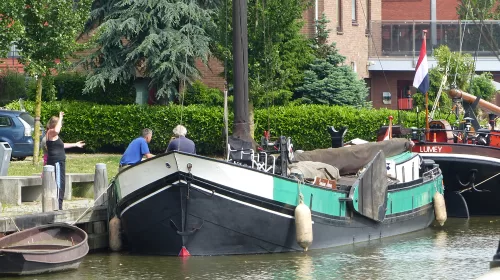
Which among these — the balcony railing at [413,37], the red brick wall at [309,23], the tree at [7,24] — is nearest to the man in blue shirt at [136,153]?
the tree at [7,24]

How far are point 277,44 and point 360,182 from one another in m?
13.0

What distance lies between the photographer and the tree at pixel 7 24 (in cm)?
2387

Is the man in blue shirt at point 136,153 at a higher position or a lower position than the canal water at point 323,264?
higher

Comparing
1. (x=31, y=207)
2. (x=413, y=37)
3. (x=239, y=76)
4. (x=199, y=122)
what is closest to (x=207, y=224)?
(x=239, y=76)

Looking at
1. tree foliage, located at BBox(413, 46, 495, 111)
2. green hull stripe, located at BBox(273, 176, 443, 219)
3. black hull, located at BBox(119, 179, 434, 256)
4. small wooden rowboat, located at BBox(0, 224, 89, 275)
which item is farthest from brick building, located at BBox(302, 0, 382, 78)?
small wooden rowboat, located at BBox(0, 224, 89, 275)

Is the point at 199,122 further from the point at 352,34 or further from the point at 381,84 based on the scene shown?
the point at 381,84

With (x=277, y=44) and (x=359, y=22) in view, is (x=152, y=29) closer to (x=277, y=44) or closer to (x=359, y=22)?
(x=277, y=44)

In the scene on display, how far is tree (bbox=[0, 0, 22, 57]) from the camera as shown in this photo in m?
23.9

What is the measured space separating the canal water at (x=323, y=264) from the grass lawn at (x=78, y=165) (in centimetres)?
725

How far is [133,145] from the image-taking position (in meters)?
18.3

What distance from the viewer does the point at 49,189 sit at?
16.8 metres

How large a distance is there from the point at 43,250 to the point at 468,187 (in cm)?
1149

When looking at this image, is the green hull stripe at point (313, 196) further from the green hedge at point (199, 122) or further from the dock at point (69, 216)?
the green hedge at point (199, 122)

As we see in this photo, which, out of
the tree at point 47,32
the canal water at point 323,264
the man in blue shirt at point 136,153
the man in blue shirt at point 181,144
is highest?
the tree at point 47,32
